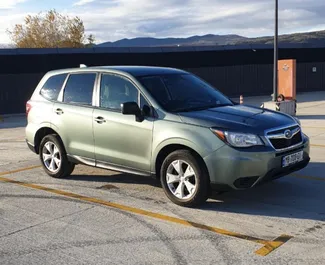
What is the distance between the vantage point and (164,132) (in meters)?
5.75

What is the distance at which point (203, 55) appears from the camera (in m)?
26.1

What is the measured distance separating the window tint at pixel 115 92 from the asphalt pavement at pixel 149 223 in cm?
125

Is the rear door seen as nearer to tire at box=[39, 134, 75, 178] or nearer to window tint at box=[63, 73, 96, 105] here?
window tint at box=[63, 73, 96, 105]

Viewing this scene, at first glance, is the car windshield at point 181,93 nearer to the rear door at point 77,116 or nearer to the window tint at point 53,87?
the rear door at point 77,116

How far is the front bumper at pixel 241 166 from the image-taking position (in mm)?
5266

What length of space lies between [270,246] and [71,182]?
3682 mm

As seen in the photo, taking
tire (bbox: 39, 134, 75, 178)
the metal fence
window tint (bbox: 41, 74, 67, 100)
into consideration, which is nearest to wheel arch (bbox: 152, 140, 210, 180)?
tire (bbox: 39, 134, 75, 178)

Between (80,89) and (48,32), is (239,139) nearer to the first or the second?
(80,89)

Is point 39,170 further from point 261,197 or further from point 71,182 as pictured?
point 261,197

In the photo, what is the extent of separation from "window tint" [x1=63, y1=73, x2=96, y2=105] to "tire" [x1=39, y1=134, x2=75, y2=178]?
2.34 feet

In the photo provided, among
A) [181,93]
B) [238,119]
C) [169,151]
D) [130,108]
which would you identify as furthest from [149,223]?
[181,93]

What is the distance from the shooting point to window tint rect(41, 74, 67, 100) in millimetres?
7366

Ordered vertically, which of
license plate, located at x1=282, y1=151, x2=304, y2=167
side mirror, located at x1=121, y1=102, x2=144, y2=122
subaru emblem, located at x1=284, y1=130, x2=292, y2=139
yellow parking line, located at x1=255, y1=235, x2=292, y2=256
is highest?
side mirror, located at x1=121, y1=102, x2=144, y2=122

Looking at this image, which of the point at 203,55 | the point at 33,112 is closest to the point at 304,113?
the point at 203,55
